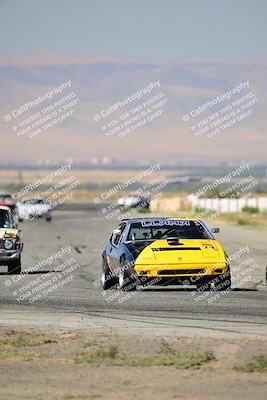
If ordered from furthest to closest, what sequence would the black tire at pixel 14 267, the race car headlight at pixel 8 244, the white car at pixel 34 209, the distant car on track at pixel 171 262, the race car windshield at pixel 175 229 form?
the white car at pixel 34 209
the black tire at pixel 14 267
the race car headlight at pixel 8 244
the race car windshield at pixel 175 229
the distant car on track at pixel 171 262

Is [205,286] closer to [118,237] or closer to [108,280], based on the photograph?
[108,280]

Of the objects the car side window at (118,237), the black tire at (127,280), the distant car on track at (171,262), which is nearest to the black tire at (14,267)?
the car side window at (118,237)

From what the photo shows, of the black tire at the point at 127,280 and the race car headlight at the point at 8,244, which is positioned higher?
the race car headlight at the point at 8,244

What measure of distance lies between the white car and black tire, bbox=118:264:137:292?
59005 millimetres

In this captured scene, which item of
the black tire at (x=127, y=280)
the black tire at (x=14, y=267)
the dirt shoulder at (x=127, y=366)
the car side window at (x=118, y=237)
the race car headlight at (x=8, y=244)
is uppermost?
the car side window at (x=118, y=237)

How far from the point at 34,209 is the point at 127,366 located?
7089 centimetres

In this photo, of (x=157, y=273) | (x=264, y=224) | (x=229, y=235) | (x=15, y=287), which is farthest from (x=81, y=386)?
(x=264, y=224)

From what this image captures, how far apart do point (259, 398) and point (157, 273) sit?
35.8 feet

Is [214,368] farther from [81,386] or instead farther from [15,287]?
[15,287]

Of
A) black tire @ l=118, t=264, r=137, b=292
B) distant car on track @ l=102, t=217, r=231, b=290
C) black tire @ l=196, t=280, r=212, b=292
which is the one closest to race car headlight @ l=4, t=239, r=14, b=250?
distant car on track @ l=102, t=217, r=231, b=290

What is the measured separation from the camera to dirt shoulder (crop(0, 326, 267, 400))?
36.7ft

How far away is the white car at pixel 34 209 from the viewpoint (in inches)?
3223

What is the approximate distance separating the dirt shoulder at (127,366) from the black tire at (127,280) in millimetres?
6411

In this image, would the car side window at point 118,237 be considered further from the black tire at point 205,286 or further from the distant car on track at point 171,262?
the black tire at point 205,286
